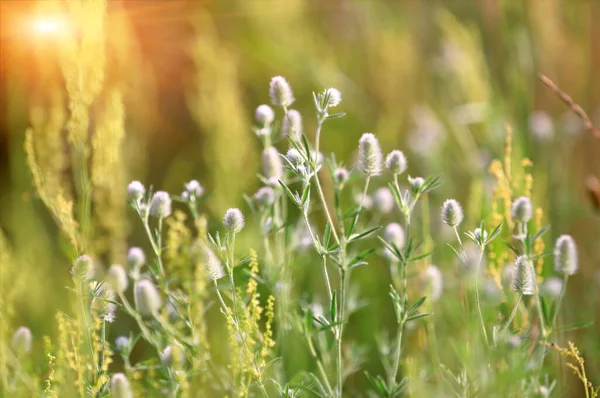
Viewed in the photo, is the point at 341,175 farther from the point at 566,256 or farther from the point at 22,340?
the point at 22,340

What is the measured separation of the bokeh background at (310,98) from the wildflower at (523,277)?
1.53 ft

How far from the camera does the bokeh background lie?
2.00 m

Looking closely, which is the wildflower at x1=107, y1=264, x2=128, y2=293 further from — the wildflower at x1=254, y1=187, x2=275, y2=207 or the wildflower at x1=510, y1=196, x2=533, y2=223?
the wildflower at x1=510, y1=196, x2=533, y2=223

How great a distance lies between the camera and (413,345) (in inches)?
71.0

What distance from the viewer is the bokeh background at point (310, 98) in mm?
2004

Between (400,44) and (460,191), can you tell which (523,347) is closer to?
(460,191)

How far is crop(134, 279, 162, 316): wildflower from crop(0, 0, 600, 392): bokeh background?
28 cm

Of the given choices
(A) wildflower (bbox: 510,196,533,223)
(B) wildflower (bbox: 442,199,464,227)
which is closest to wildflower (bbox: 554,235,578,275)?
(A) wildflower (bbox: 510,196,533,223)

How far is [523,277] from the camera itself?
3.64 feet

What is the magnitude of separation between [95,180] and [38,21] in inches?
25.7

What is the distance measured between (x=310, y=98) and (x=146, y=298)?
185 cm

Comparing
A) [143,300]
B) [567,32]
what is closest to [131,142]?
[143,300]

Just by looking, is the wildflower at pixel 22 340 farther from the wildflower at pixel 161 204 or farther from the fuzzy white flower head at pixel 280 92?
the fuzzy white flower head at pixel 280 92

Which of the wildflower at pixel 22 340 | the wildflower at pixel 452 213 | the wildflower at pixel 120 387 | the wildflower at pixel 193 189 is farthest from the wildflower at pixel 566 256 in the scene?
the wildflower at pixel 22 340
